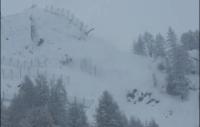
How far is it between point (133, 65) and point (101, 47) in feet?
100

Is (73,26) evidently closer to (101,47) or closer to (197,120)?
(101,47)

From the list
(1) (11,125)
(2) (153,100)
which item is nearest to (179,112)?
(2) (153,100)

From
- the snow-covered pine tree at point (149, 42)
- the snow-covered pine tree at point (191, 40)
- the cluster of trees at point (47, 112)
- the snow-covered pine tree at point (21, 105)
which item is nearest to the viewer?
the cluster of trees at point (47, 112)

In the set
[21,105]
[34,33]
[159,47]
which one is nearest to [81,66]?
[159,47]

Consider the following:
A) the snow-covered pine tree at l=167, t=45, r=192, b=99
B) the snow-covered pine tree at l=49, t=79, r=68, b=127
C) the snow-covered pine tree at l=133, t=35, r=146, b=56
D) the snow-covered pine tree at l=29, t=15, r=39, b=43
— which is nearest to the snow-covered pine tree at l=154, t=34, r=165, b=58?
the snow-covered pine tree at l=133, t=35, r=146, b=56

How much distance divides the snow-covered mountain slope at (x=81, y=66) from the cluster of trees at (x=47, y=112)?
1111 inches

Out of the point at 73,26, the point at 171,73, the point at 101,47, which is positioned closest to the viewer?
the point at 171,73

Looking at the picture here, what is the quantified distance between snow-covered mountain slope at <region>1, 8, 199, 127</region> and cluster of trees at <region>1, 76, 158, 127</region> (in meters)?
28.2

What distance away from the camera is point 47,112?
43.9 metres

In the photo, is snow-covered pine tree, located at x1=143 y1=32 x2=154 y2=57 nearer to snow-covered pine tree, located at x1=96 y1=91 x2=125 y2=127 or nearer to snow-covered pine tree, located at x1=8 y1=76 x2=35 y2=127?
snow-covered pine tree, located at x1=8 y1=76 x2=35 y2=127

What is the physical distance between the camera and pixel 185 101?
93875 mm

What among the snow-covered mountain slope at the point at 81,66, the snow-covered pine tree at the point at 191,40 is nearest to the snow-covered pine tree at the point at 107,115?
the snow-covered mountain slope at the point at 81,66

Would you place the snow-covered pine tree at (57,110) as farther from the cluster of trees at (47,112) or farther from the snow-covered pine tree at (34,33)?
the snow-covered pine tree at (34,33)

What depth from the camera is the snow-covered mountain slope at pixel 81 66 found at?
93.2m
